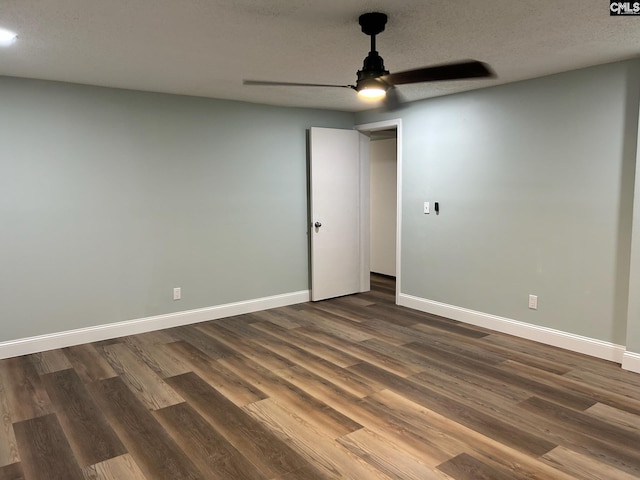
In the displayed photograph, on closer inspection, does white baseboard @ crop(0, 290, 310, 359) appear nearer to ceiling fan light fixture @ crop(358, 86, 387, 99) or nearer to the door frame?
the door frame

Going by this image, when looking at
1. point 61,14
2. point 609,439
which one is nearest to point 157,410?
point 61,14

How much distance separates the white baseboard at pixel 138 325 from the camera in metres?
3.87

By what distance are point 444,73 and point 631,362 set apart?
2602mm

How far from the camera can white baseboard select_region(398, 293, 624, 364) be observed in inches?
142

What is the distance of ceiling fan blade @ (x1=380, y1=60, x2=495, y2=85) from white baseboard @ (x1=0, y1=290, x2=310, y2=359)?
3169 millimetres

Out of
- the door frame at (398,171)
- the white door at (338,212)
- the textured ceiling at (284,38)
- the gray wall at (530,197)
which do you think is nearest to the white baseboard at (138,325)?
the white door at (338,212)

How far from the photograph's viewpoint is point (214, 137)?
4754 millimetres

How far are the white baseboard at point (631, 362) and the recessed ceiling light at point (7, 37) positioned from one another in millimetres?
4633

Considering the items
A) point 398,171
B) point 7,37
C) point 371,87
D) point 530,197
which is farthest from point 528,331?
point 7,37

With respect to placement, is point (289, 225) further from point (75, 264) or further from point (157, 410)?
point (157, 410)

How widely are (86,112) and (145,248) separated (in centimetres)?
132

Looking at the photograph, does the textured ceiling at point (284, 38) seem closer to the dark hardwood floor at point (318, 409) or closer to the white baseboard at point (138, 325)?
the white baseboard at point (138, 325)

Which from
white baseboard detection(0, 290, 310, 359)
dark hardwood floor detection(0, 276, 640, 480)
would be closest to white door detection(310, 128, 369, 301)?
white baseboard detection(0, 290, 310, 359)

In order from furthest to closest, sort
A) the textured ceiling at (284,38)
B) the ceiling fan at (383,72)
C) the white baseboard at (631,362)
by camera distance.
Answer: the white baseboard at (631,362), the ceiling fan at (383,72), the textured ceiling at (284,38)
